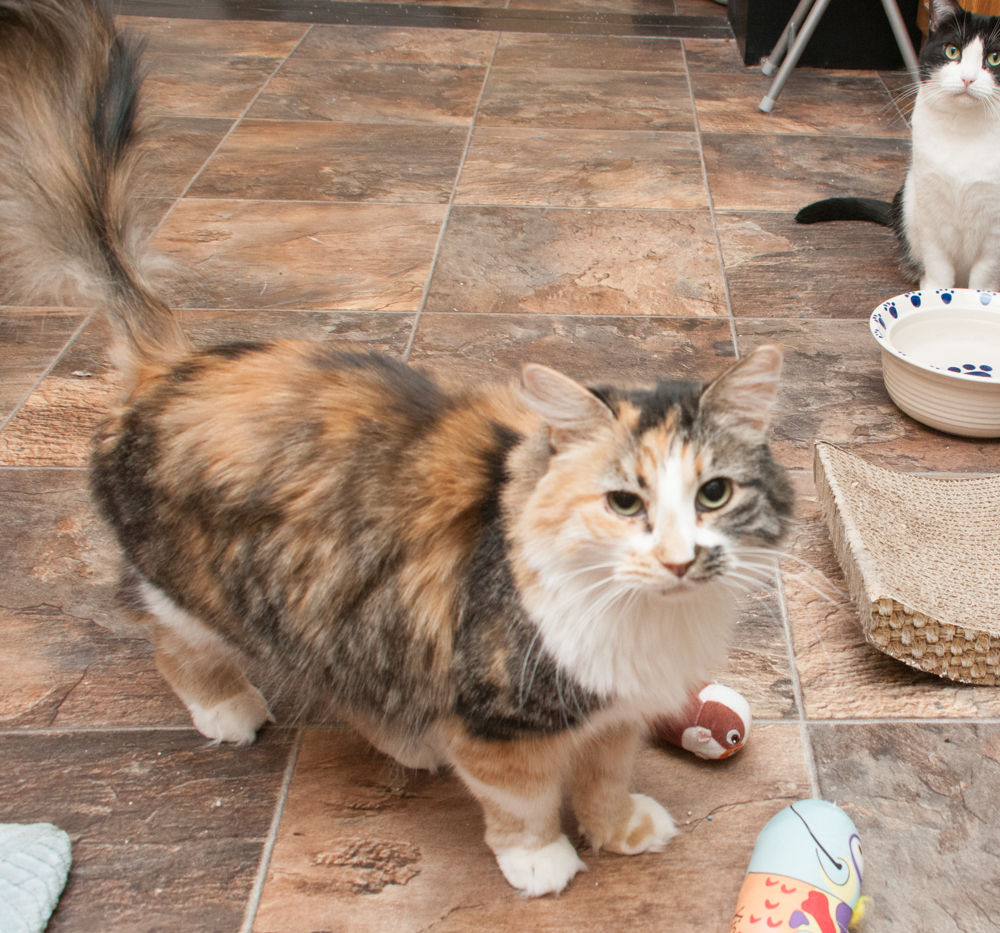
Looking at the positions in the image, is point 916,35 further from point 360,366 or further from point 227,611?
point 227,611

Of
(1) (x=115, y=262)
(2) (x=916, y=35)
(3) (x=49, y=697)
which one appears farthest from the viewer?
(2) (x=916, y=35)

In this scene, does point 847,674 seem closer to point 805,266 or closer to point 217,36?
point 805,266

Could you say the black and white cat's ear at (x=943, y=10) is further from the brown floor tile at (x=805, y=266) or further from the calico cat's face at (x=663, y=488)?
the calico cat's face at (x=663, y=488)

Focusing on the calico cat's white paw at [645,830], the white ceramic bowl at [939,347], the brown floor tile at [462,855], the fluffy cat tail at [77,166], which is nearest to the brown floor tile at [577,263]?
the white ceramic bowl at [939,347]

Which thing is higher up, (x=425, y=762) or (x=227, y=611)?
(x=227, y=611)

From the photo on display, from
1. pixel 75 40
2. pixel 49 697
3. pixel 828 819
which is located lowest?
pixel 49 697

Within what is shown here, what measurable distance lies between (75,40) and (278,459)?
74 centimetres

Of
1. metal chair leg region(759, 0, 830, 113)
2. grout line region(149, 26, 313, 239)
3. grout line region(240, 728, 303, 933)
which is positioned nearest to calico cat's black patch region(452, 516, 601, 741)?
grout line region(240, 728, 303, 933)

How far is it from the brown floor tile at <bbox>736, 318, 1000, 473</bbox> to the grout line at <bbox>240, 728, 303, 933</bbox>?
128 cm

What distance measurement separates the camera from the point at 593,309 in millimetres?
2688

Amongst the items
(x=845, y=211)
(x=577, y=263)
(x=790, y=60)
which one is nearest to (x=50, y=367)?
(x=577, y=263)

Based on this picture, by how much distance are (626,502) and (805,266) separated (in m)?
2.08

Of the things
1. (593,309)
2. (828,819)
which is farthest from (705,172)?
(828,819)

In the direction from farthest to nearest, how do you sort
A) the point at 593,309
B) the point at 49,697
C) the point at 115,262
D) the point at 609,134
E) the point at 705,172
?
the point at 609,134, the point at 705,172, the point at 593,309, the point at 49,697, the point at 115,262
